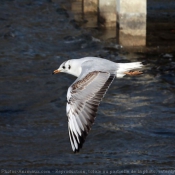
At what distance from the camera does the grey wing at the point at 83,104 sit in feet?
25.6

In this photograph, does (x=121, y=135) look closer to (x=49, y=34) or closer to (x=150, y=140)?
(x=150, y=140)

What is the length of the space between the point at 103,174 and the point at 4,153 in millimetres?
1731

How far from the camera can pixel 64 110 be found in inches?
479

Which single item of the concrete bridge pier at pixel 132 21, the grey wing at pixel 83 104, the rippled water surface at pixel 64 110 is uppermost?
the grey wing at pixel 83 104

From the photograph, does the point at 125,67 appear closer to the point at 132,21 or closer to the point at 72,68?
the point at 72,68

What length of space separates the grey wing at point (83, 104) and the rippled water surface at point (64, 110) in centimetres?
180

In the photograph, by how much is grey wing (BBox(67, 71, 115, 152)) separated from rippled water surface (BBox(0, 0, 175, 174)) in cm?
180

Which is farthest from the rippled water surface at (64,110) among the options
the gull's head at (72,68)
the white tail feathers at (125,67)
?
the white tail feathers at (125,67)

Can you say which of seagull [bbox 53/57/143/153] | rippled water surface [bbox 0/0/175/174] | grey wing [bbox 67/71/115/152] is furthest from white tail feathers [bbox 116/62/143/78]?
rippled water surface [bbox 0/0/175/174]

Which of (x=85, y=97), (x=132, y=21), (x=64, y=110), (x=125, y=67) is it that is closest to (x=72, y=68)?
(x=125, y=67)

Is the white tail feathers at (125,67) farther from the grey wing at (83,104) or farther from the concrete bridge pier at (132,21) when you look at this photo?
the concrete bridge pier at (132,21)

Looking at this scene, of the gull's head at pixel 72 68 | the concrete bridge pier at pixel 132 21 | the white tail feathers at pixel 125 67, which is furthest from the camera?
the concrete bridge pier at pixel 132 21

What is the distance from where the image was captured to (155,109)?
473 inches

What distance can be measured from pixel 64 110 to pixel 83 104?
4184 millimetres
